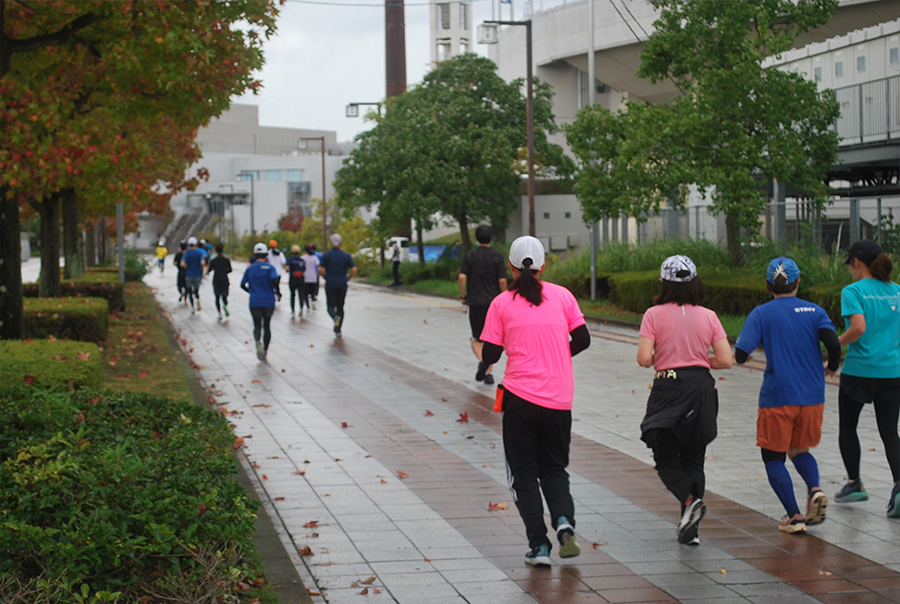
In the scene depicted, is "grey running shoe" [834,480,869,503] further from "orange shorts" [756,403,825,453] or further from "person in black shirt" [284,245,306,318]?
"person in black shirt" [284,245,306,318]

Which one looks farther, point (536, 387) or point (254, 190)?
point (254, 190)

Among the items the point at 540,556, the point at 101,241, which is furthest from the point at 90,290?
the point at 101,241

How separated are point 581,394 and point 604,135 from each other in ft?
40.5

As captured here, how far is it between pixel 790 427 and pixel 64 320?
10.4 metres

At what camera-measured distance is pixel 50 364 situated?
7.63 metres

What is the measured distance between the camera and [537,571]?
5082 millimetres

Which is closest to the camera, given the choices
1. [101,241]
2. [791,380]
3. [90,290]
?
[791,380]

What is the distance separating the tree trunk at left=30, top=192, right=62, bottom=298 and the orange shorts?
14172 millimetres

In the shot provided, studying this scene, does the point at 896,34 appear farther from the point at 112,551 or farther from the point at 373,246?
the point at 373,246

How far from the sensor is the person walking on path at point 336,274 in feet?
57.5

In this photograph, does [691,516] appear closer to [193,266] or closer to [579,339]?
[579,339]

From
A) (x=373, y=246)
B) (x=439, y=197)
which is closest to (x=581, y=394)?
(x=439, y=197)

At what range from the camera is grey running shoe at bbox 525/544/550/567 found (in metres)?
5.08

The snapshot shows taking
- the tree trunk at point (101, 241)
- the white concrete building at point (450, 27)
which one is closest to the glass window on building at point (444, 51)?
the white concrete building at point (450, 27)
